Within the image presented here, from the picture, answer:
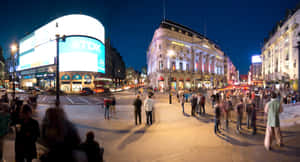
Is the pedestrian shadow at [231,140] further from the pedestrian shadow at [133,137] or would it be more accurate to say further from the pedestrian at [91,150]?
the pedestrian at [91,150]

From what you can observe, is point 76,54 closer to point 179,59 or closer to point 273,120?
point 179,59

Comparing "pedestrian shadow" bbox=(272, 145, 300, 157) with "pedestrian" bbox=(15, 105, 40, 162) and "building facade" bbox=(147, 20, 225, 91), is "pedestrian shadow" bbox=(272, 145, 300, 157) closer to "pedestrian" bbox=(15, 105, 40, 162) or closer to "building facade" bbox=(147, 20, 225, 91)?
"pedestrian" bbox=(15, 105, 40, 162)

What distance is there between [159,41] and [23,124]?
47448 millimetres

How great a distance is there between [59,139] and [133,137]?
166 inches

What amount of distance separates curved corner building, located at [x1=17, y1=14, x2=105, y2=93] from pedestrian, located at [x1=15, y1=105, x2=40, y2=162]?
1670 inches

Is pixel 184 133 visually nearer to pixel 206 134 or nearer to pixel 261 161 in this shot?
pixel 206 134

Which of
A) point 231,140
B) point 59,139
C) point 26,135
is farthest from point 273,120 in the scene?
point 26,135

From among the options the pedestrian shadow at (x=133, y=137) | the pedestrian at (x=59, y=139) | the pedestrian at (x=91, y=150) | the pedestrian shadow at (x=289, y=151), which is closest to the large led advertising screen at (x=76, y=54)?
the pedestrian shadow at (x=133, y=137)

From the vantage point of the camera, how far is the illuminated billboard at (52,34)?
46.8 m

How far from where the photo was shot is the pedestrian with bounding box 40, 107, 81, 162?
2232mm

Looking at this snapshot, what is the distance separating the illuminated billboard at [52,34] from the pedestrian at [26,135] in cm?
4914

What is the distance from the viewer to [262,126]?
7340mm

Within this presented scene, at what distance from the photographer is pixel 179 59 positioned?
51.1 metres

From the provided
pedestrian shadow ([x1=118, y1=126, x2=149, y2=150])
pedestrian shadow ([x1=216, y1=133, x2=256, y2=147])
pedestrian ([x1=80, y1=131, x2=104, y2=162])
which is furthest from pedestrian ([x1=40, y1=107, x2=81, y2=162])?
pedestrian shadow ([x1=216, y1=133, x2=256, y2=147])
